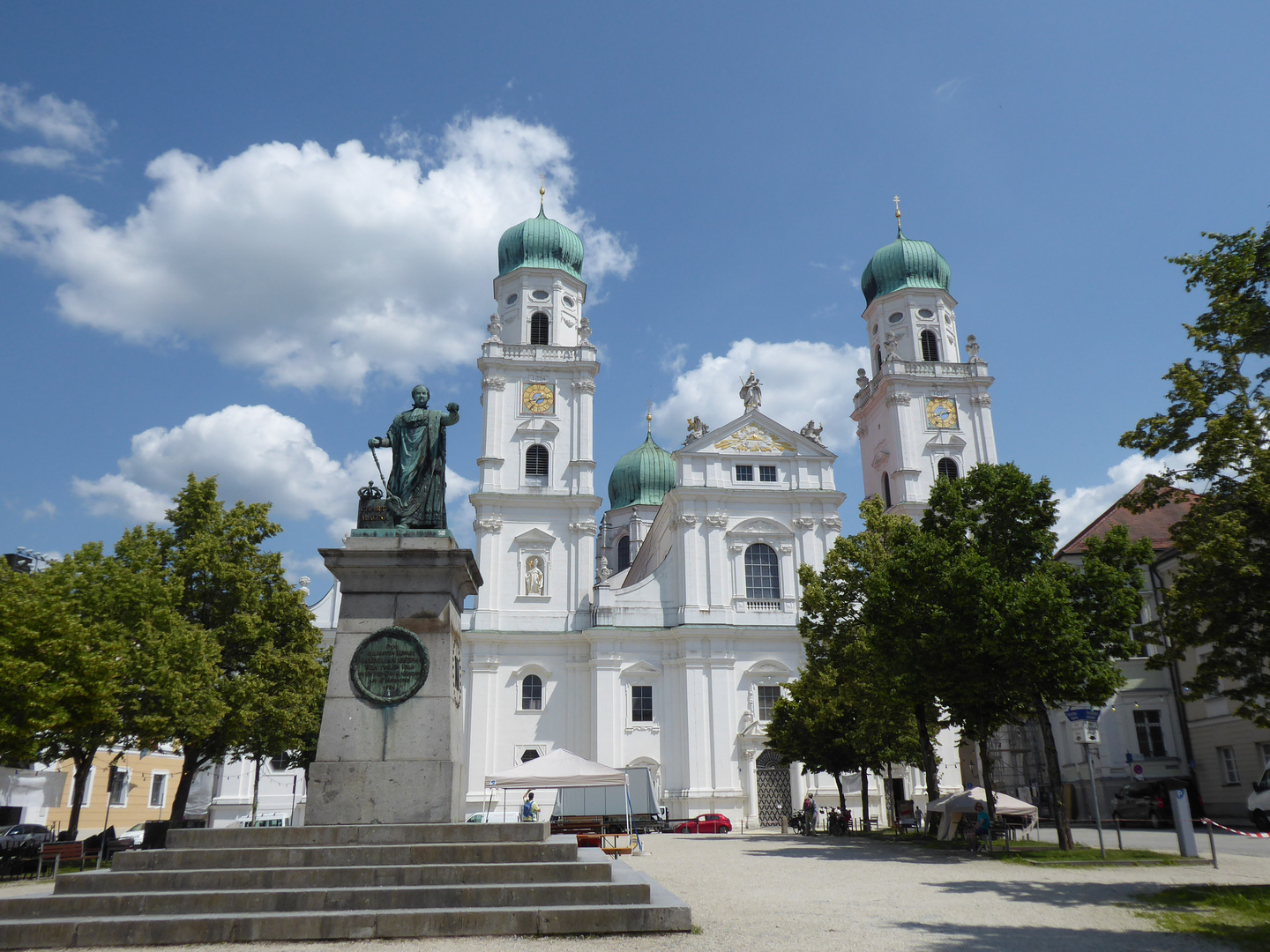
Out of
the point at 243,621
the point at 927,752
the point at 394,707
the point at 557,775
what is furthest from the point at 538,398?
the point at 394,707

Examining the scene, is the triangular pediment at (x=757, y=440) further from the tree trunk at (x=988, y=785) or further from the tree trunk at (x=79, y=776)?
the tree trunk at (x=79, y=776)

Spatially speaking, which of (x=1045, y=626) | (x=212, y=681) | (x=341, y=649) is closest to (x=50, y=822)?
(x=212, y=681)

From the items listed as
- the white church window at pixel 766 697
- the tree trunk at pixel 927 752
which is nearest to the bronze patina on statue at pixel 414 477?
the tree trunk at pixel 927 752

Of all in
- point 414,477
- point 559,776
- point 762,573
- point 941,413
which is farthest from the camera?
point 941,413

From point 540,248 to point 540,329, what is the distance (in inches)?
187

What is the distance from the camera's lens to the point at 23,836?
26109 mm

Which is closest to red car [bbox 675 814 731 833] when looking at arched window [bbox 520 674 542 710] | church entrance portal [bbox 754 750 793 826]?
church entrance portal [bbox 754 750 793 826]

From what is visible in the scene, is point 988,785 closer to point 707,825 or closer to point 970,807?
point 970,807

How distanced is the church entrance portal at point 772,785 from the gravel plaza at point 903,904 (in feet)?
66.8

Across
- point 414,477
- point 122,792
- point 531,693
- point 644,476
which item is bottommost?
point 122,792

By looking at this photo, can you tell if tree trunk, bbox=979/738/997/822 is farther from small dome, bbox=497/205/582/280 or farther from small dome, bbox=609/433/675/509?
small dome, bbox=609/433/675/509

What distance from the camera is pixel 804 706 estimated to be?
30078mm

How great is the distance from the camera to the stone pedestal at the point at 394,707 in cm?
1046

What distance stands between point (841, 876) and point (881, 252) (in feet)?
140
